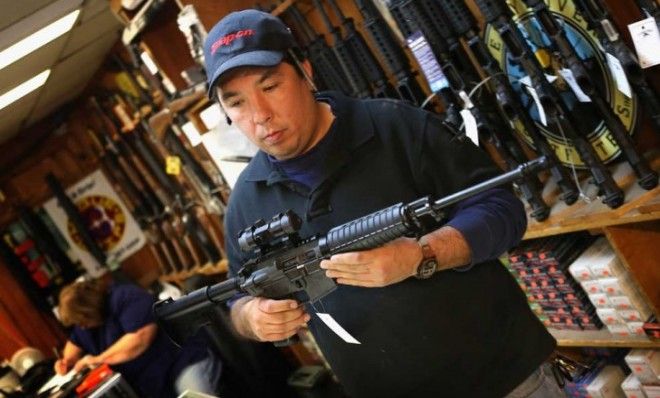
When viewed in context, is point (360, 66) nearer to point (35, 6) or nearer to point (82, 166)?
point (35, 6)

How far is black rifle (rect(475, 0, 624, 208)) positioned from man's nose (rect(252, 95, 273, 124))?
3.50ft

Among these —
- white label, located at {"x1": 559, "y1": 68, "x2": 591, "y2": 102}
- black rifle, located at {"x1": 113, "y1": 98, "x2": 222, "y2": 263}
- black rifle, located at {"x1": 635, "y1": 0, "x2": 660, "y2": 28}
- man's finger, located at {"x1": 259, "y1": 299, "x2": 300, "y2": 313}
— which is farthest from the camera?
black rifle, located at {"x1": 113, "y1": 98, "x2": 222, "y2": 263}

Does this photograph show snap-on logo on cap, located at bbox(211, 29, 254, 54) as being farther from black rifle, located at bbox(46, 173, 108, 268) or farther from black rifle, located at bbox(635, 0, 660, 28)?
black rifle, located at bbox(46, 173, 108, 268)

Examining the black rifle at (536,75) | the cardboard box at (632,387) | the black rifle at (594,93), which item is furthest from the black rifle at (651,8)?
the cardboard box at (632,387)

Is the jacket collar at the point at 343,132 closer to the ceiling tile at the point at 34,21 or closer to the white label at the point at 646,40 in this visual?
the white label at the point at 646,40

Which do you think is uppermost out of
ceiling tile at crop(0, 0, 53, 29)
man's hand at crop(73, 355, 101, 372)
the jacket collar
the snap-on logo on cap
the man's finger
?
ceiling tile at crop(0, 0, 53, 29)

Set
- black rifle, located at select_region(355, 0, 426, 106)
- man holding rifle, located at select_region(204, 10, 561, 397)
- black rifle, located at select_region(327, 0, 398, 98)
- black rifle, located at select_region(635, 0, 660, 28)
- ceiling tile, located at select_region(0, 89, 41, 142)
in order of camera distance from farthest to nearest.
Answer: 1. ceiling tile, located at select_region(0, 89, 41, 142)
2. black rifle, located at select_region(327, 0, 398, 98)
3. black rifle, located at select_region(355, 0, 426, 106)
4. black rifle, located at select_region(635, 0, 660, 28)
5. man holding rifle, located at select_region(204, 10, 561, 397)

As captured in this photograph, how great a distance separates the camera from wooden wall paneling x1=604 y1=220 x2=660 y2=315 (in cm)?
236

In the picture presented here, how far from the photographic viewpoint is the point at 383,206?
5.42ft

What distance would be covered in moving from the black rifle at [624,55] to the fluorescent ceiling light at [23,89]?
3.92 metres

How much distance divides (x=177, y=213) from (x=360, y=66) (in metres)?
3.19

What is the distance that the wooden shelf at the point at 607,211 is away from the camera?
2.15 meters

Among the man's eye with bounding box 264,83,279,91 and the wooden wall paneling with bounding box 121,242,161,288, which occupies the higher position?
the man's eye with bounding box 264,83,279,91

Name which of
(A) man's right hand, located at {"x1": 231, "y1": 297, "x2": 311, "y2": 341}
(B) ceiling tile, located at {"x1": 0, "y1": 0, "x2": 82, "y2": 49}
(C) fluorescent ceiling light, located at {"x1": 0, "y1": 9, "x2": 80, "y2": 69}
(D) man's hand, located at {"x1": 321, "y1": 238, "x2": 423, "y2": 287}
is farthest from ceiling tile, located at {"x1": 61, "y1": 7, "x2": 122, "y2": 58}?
(D) man's hand, located at {"x1": 321, "y1": 238, "x2": 423, "y2": 287}
